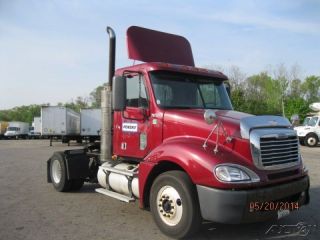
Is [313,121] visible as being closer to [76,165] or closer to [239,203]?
[76,165]

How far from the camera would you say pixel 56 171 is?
33.7 ft

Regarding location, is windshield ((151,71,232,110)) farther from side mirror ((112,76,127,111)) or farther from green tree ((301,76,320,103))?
green tree ((301,76,320,103))

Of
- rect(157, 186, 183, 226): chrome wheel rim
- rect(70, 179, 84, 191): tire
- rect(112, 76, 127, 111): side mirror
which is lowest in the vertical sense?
rect(70, 179, 84, 191): tire

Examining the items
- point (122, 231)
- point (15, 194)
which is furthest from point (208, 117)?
point (15, 194)

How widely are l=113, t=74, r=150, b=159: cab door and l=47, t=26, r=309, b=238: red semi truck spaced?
0.06ft

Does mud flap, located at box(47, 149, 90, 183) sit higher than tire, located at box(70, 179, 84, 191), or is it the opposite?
mud flap, located at box(47, 149, 90, 183)

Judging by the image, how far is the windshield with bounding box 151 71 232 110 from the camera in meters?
7.22

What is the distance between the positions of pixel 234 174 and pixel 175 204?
1028 mm

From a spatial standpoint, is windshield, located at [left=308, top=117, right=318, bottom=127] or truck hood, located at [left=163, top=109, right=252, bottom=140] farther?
windshield, located at [left=308, top=117, right=318, bottom=127]

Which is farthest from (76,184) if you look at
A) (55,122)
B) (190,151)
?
(55,122)

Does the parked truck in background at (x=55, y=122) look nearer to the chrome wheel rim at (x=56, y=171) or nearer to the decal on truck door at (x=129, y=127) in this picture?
the chrome wheel rim at (x=56, y=171)

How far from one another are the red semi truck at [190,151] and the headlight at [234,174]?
0.04 ft
